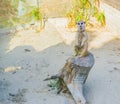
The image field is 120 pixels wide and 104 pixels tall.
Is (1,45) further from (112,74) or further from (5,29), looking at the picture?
(112,74)

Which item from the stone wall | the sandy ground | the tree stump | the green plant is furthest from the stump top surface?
the green plant

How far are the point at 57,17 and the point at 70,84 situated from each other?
6195 millimetres

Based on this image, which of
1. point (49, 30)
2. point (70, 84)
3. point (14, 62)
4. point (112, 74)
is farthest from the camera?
point (49, 30)

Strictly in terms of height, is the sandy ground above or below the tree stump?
below

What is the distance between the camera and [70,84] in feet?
23.3

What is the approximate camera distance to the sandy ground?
7.20m

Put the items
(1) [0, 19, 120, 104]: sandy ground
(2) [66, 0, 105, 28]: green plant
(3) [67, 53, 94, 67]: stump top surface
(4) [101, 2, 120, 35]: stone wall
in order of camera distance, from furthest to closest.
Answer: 1. (2) [66, 0, 105, 28]: green plant
2. (4) [101, 2, 120, 35]: stone wall
3. (1) [0, 19, 120, 104]: sandy ground
4. (3) [67, 53, 94, 67]: stump top surface

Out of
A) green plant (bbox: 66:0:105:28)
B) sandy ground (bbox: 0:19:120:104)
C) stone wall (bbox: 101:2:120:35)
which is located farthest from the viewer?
green plant (bbox: 66:0:105:28)

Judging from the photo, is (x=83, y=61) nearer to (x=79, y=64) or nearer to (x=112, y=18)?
(x=79, y=64)

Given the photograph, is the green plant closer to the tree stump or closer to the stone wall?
the stone wall

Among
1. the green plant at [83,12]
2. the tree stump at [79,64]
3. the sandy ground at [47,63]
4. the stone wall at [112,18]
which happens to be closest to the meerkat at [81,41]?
the tree stump at [79,64]

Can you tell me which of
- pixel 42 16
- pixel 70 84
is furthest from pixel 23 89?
pixel 42 16

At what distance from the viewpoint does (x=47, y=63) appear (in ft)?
29.3

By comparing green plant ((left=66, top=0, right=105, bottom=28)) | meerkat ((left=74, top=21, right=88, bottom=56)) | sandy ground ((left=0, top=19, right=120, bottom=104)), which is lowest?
sandy ground ((left=0, top=19, right=120, bottom=104))
